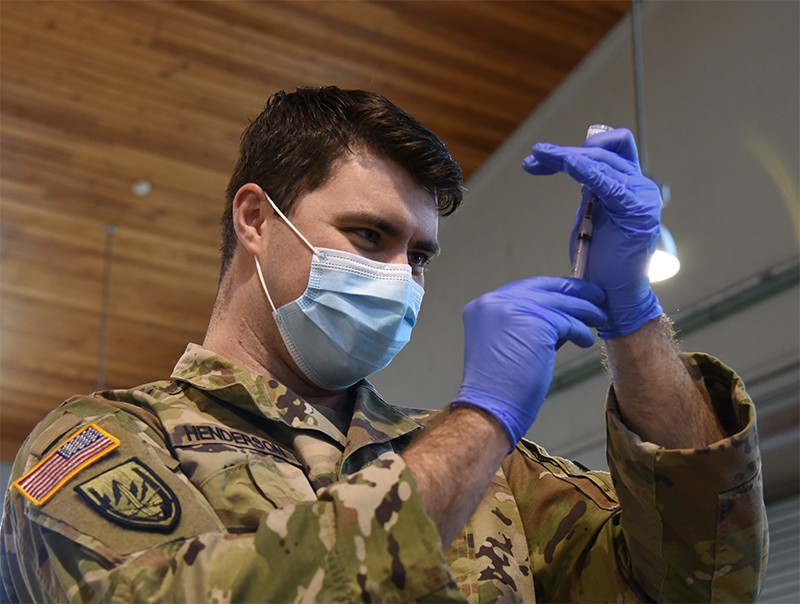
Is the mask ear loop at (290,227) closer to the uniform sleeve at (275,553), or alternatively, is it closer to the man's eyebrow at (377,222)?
the man's eyebrow at (377,222)

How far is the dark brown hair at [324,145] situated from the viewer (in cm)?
182

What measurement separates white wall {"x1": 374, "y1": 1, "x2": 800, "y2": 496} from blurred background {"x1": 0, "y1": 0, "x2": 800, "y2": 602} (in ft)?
0.03

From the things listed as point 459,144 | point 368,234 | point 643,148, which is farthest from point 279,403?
point 459,144

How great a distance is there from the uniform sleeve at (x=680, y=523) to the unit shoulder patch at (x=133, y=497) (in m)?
0.54

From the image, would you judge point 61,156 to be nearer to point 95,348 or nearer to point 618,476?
point 95,348

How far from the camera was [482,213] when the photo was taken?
6.79m

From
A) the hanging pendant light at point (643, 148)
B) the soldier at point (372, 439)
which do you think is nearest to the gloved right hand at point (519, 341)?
the soldier at point (372, 439)

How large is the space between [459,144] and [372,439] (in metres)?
5.01

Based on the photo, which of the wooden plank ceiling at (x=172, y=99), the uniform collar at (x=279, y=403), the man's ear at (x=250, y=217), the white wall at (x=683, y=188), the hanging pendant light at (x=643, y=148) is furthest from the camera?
the wooden plank ceiling at (x=172, y=99)

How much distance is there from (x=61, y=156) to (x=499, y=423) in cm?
508

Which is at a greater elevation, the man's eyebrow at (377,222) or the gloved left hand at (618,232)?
the gloved left hand at (618,232)

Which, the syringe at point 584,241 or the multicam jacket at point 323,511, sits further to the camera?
the syringe at point 584,241

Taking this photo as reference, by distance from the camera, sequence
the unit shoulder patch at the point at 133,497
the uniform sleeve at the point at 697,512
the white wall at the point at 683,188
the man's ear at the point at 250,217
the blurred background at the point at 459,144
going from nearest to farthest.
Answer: the unit shoulder patch at the point at 133,497 < the uniform sleeve at the point at 697,512 < the man's ear at the point at 250,217 < the white wall at the point at 683,188 < the blurred background at the point at 459,144

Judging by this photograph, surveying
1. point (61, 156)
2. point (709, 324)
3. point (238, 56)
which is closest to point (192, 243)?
point (61, 156)
